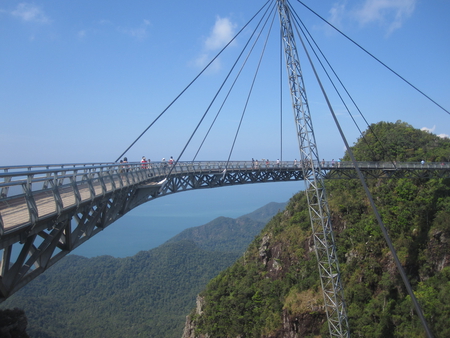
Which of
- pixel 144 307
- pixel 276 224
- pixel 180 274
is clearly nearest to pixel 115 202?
pixel 276 224

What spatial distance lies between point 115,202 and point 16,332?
630 centimetres

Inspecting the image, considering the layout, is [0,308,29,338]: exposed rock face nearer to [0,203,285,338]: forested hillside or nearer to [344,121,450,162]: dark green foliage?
[344,121,450,162]: dark green foliage

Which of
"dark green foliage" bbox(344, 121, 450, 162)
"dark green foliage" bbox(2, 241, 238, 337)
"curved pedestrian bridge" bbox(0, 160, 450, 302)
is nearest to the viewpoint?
"curved pedestrian bridge" bbox(0, 160, 450, 302)

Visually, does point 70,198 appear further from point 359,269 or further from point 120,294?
point 120,294

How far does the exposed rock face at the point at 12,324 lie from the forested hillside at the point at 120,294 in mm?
54970

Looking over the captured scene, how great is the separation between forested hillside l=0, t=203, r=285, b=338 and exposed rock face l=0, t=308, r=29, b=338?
180 ft

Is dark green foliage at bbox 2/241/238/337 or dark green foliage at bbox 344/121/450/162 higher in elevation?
dark green foliage at bbox 344/121/450/162

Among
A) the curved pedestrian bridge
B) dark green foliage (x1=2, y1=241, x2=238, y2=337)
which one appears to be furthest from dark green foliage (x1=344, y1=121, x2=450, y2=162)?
dark green foliage (x1=2, y1=241, x2=238, y2=337)

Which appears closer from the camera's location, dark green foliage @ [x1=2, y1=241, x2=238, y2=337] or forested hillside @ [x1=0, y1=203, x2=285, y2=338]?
forested hillside @ [x1=0, y1=203, x2=285, y2=338]

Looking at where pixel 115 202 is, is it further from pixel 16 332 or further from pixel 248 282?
pixel 248 282

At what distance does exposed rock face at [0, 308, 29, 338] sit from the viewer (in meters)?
12.1

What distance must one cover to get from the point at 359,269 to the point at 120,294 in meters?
86.7

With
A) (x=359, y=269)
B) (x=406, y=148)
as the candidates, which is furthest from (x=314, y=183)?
(x=406, y=148)

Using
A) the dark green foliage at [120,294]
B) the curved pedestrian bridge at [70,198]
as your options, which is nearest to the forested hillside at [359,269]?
the curved pedestrian bridge at [70,198]
